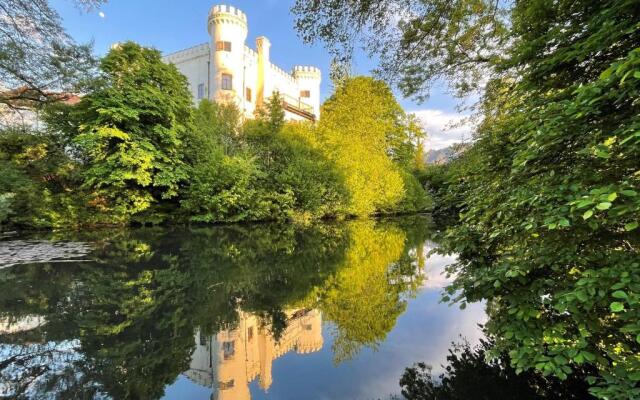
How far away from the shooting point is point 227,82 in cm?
2741

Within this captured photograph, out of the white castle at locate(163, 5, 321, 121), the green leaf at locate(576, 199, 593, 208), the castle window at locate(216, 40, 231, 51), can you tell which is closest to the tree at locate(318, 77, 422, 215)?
the white castle at locate(163, 5, 321, 121)

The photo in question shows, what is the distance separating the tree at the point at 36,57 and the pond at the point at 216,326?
4063mm

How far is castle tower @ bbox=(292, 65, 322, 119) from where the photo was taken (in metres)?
37.8

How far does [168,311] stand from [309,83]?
1453 inches

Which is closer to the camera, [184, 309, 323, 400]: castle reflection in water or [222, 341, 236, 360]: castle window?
[184, 309, 323, 400]: castle reflection in water

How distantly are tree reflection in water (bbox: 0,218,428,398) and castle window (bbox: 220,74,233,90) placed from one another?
21242 mm

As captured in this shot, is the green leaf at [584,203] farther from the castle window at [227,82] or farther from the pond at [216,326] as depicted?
the castle window at [227,82]

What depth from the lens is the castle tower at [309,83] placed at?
37778 millimetres

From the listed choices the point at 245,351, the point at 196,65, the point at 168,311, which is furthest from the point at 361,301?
the point at 196,65

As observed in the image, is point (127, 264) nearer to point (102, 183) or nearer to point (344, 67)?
point (344, 67)

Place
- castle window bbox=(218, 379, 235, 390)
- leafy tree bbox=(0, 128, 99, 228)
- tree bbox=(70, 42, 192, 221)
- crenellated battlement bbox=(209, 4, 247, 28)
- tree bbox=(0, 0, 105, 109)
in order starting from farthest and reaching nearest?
crenellated battlement bbox=(209, 4, 247, 28), tree bbox=(70, 42, 192, 221), leafy tree bbox=(0, 128, 99, 228), tree bbox=(0, 0, 105, 109), castle window bbox=(218, 379, 235, 390)

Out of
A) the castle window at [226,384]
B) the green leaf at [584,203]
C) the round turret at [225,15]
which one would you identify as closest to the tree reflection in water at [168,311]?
the castle window at [226,384]

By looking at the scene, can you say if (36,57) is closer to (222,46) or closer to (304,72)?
(222,46)

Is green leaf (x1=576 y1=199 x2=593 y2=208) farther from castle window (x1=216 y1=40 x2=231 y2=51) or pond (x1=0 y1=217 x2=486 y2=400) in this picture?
castle window (x1=216 y1=40 x2=231 y2=51)
